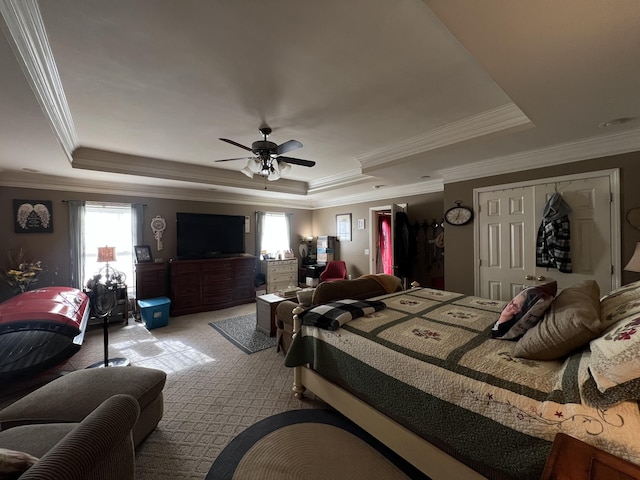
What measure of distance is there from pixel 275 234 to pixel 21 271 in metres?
4.29

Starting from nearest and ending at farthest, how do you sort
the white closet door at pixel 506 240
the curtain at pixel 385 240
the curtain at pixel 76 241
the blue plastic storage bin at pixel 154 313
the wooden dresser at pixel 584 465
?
the wooden dresser at pixel 584 465
the white closet door at pixel 506 240
the blue plastic storage bin at pixel 154 313
the curtain at pixel 76 241
the curtain at pixel 385 240

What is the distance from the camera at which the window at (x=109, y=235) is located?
4.39 metres

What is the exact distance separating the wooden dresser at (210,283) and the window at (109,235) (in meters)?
0.80

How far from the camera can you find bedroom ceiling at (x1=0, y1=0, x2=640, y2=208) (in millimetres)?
1375

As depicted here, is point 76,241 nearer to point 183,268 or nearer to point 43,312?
point 183,268

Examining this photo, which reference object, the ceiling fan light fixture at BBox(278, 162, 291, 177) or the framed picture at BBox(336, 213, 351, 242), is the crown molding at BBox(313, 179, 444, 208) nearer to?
the framed picture at BBox(336, 213, 351, 242)

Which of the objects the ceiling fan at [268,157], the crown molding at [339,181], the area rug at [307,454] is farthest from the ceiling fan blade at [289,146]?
the area rug at [307,454]

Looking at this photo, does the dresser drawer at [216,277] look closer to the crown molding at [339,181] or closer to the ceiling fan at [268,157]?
the crown molding at [339,181]

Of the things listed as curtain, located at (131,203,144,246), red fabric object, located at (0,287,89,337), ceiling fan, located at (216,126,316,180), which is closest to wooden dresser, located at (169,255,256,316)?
curtain, located at (131,203,144,246)

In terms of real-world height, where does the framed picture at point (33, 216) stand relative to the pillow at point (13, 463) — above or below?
above

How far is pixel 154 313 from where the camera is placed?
4.12 meters

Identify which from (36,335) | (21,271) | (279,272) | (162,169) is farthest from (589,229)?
(21,271)

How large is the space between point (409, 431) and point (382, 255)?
14.7ft

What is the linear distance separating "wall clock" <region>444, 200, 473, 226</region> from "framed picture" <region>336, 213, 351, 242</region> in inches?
105
